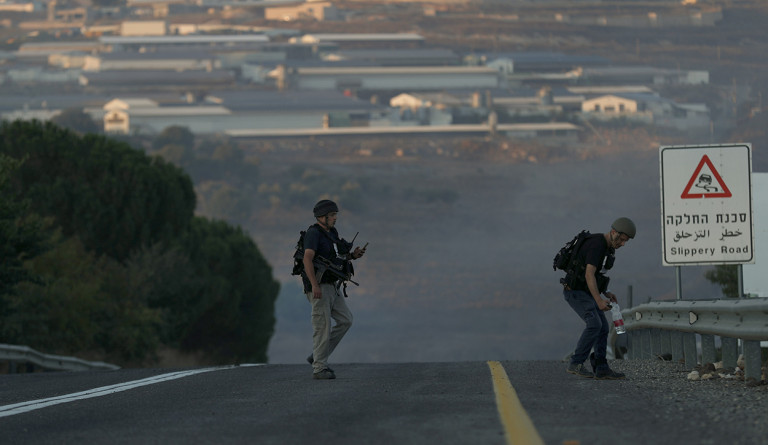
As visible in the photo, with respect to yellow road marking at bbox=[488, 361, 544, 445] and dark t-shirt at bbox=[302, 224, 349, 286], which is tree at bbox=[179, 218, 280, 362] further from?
yellow road marking at bbox=[488, 361, 544, 445]

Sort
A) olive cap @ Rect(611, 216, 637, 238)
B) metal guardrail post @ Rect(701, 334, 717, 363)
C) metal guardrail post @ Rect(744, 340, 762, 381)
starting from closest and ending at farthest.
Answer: metal guardrail post @ Rect(744, 340, 762, 381), olive cap @ Rect(611, 216, 637, 238), metal guardrail post @ Rect(701, 334, 717, 363)

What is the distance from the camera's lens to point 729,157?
18.5m

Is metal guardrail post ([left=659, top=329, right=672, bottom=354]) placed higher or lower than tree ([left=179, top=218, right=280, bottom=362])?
higher

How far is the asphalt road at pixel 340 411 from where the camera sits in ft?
30.7

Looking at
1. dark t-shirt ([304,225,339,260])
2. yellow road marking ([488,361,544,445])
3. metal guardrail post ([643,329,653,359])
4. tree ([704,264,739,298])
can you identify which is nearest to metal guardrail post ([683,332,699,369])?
metal guardrail post ([643,329,653,359])

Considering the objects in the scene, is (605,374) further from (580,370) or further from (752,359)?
(752,359)

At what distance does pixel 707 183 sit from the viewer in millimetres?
18656

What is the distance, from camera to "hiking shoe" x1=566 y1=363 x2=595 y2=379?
1468 centimetres

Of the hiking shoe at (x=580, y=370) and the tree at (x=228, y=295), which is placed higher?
the hiking shoe at (x=580, y=370)

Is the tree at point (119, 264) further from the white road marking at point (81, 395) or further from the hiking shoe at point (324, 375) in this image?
the hiking shoe at point (324, 375)

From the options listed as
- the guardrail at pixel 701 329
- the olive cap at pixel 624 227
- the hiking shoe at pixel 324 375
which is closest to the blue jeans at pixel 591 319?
the olive cap at pixel 624 227

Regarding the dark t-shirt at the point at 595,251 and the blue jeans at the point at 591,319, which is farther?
the blue jeans at the point at 591,319

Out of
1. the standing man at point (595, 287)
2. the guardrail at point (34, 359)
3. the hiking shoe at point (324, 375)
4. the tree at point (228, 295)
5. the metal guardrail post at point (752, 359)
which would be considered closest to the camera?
the metal guardrail post at point (752, 359)

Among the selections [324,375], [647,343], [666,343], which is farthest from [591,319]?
[647,343]
